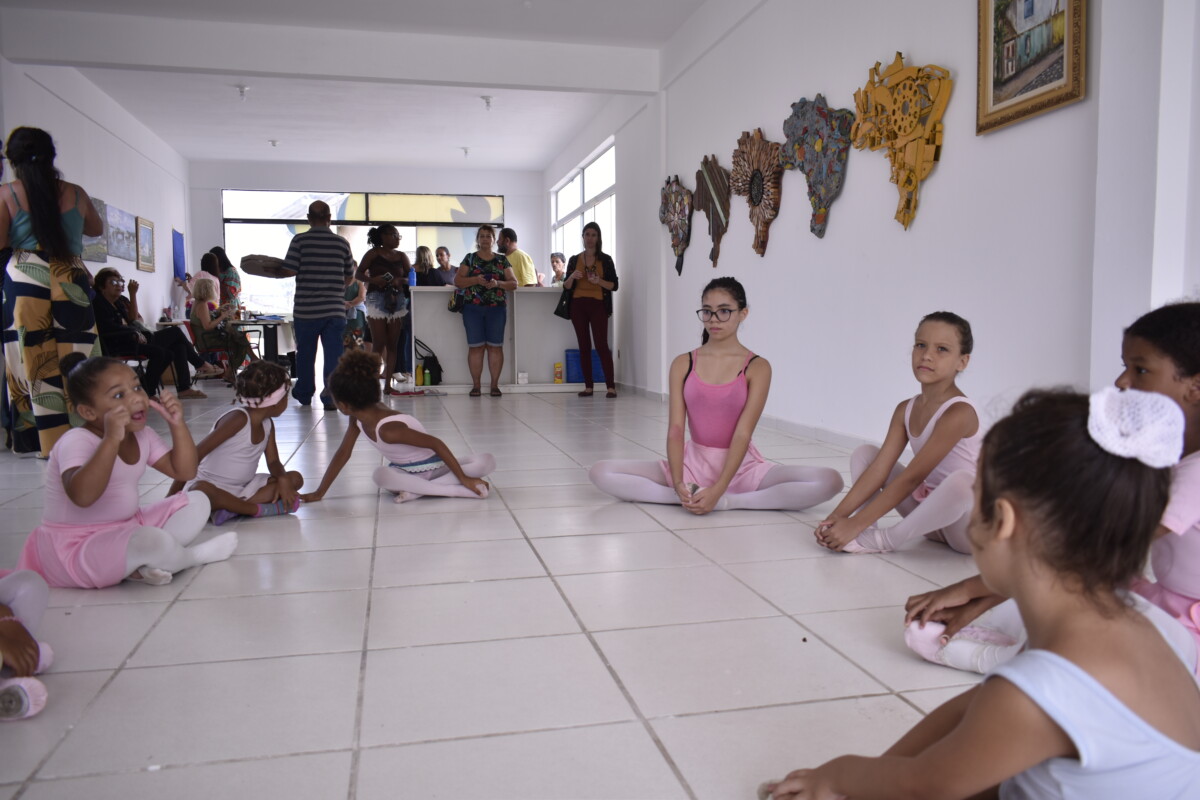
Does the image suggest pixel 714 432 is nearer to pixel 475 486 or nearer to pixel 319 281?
pixel 475 486

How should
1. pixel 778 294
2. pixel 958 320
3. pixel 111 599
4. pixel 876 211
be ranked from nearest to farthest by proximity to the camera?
pixel 111 599 → pixel 958 320 → pixel 876 211 → pixel 778 294

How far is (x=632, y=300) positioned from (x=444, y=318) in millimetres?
1688

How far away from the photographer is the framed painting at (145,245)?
9.25 metres

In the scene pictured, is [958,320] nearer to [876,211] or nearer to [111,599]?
[876,211]

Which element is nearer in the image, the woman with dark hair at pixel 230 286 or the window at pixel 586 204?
the woman with dark hair at pixel 230 286

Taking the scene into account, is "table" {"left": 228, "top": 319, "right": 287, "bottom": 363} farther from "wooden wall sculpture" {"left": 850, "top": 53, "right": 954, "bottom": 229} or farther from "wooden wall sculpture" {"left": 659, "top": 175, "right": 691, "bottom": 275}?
"wooden wall sculpture" {"left": 850, "top": 53, "right": 954, "bottom": 229}

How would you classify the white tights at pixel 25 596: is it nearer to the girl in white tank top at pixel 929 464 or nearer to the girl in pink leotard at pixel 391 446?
the girl in pink leotard at pixel 391 446

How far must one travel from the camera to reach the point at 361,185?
12.3 m

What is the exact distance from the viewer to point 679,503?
2949 mm

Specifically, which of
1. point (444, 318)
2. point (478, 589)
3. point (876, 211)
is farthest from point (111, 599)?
point (444, 318)

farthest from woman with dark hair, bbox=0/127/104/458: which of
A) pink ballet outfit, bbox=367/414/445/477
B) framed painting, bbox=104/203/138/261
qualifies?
framed painting, bbox=104/203/138/261

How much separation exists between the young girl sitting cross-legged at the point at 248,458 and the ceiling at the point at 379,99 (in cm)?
402

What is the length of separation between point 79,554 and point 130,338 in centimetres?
483

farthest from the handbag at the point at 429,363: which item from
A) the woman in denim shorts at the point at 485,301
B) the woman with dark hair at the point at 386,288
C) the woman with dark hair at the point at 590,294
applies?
the woman with dark hair at the point at 590,294
